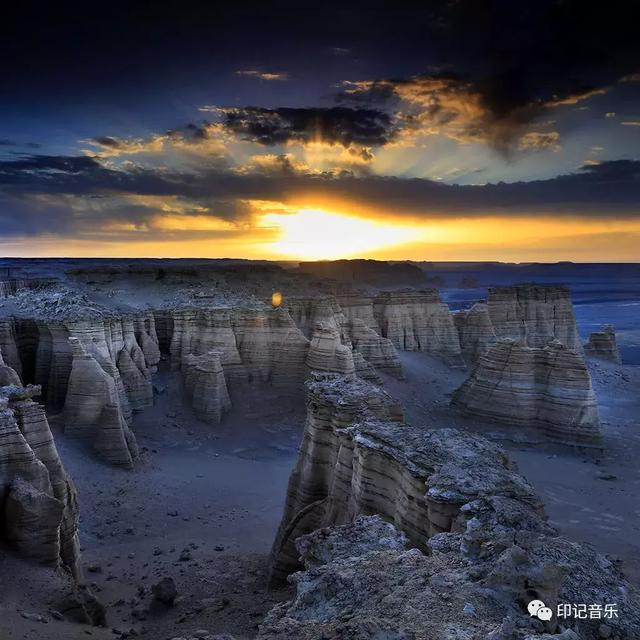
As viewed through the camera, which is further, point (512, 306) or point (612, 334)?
point (612, 334)

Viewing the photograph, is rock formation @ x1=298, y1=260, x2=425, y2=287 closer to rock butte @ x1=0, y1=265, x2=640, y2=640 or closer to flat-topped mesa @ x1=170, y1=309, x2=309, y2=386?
rock butte @ x1=0, y1=265, x2=640, y2=640

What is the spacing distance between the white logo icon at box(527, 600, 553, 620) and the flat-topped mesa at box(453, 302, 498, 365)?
1588 inches

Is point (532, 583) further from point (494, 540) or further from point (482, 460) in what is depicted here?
point (482, 460)

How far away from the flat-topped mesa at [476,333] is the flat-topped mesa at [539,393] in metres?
13.9

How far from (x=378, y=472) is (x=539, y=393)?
20892 millimetres

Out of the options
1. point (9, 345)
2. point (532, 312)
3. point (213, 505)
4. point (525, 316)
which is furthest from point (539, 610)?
point (532, 312)

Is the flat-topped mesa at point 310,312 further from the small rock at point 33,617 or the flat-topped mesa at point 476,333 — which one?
the small rock at point 33,617

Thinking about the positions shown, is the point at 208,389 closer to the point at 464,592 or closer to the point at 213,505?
the point at 213,505

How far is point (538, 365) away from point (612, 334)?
90.1 ft

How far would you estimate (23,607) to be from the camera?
1035 cm

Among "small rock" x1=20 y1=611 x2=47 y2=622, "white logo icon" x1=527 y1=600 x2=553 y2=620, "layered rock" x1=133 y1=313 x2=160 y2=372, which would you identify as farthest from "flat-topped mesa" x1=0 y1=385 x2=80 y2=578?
"layered rock" x1=133 y1=313 x2=160 y2=372

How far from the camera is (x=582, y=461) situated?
89.7 ft

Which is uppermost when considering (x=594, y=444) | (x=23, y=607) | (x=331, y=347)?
(x=331, y=347)

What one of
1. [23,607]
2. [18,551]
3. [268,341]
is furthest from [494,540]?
[268,341]
